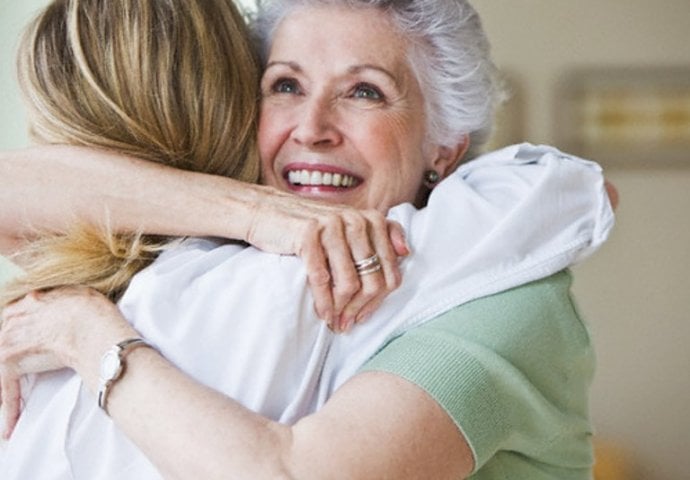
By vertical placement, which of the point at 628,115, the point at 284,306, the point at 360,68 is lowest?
the point at 628,115

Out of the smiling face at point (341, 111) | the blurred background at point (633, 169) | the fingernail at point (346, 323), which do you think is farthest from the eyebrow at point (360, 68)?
the blurred background at point (633, 169)

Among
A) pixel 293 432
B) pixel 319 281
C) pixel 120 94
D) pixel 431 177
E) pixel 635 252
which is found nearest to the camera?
pixel 293 432

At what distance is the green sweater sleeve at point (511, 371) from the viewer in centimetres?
131

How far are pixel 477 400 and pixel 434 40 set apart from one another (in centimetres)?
73

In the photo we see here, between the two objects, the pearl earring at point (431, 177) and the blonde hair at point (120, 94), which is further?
the pearl earring at point (431, 177)

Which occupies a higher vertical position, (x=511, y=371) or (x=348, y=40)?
(x=348, y=40)

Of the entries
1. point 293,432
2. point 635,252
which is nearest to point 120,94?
point 293,432

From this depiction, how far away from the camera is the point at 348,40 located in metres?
1.78

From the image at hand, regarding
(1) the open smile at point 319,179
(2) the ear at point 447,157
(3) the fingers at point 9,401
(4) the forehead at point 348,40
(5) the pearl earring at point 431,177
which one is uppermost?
(4) the forehead at point 348,40

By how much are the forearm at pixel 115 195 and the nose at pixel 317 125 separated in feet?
0.67

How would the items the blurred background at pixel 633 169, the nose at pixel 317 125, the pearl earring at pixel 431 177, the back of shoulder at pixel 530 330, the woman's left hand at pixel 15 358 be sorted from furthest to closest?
1. the blurred background at pixel 633 169
2. the pearl earring at pixel 431 177
3. the nose at pixel 317 125
4. the woman's left hand at pixel 15 358
5. the back of shoulder at pixel 530 330

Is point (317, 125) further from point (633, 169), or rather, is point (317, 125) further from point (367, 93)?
point (633, 169)

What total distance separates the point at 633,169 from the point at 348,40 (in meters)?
3.39

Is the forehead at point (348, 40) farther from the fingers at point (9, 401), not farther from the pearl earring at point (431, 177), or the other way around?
the fingers at point (9, 401)
